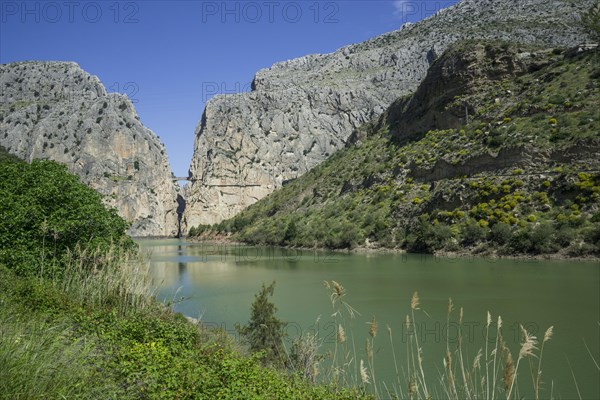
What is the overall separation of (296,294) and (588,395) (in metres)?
14.0

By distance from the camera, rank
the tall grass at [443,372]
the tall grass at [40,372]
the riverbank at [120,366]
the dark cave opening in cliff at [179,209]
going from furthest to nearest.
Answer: the dark cave opening in cliff at [179,209], the tall grass at [443,372], the riverbank at [120,366], the tall grass at [40,372]

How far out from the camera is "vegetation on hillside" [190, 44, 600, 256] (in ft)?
112

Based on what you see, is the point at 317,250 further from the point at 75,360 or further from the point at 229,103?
the point at 229,103

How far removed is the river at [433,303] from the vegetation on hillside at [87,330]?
5.24ft

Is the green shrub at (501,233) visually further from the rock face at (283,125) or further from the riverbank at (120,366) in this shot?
the rock face at (283,125)

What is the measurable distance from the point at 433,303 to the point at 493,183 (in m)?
25.7

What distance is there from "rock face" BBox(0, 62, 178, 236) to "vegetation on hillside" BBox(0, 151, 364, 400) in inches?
4094

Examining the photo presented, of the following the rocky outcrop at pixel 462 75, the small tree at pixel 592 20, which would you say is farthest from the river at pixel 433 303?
the rocky outcrop at pixel 462 75

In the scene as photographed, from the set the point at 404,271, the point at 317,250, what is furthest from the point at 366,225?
the point at 404,271

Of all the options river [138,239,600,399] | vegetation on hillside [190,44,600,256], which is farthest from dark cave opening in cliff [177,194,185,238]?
river [138,239,600,399]

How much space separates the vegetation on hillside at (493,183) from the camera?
34.2m

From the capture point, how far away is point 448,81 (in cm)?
5844

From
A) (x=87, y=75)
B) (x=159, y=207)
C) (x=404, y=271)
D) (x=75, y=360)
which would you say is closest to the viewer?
(x=75, y=360)

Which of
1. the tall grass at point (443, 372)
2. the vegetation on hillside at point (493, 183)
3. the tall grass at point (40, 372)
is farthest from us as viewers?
the vegetation on hillside at point (493, 183)
